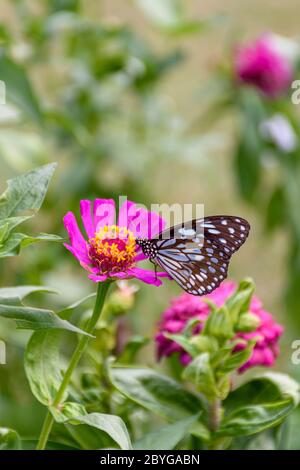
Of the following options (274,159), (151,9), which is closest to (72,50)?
(151,9)

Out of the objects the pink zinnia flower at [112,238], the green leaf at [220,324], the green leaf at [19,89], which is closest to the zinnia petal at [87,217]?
the pink zinnia flower at [112,238]

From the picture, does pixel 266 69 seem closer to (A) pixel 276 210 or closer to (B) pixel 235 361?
(A) pixel 276 210

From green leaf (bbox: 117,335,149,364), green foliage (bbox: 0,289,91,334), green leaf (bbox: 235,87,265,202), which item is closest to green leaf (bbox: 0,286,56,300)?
green foliage (bbox: 0,289,91,334)

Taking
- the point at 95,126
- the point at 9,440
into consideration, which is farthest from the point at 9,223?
the point at 95,126

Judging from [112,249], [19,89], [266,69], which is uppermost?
[266,69]

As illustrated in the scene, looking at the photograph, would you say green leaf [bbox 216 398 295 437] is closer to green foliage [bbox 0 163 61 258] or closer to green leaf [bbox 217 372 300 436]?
green leaf [bbox 217 372 300 436]

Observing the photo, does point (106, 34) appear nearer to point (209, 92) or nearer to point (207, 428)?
point (209, 92)
